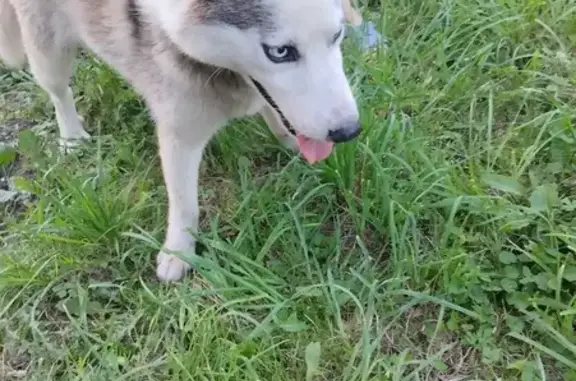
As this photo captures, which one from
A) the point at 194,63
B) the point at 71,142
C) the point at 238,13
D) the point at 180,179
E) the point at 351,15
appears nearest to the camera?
the point at 238,13

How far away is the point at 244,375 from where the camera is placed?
6.36ft

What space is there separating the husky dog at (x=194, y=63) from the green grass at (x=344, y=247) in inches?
6.2

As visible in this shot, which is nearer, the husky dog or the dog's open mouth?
the husky dog

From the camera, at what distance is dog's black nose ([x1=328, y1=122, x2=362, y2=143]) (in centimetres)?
175

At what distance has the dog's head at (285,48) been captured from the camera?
1.59 m

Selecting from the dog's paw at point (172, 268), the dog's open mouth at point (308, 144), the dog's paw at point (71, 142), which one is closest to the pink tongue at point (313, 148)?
the dog's open mouth at point (308, 144)

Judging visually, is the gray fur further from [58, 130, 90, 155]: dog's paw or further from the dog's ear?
[58, 130, 90, 155]: dog's paw

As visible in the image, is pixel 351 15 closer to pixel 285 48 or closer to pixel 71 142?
pixel 285 48

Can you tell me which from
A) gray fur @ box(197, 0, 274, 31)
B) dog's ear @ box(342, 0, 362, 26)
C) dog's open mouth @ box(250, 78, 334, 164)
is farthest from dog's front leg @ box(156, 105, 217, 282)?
dog's ear @ box(342, 0, 362, 26)

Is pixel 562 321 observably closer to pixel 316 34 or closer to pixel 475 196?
pixel 475 196

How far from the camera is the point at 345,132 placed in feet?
5.77

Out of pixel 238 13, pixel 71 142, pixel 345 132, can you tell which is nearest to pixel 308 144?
pixel 345 132

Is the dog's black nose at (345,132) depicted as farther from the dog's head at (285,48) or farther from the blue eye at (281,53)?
the blue eye at (281,53)

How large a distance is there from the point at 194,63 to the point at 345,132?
0.43m
